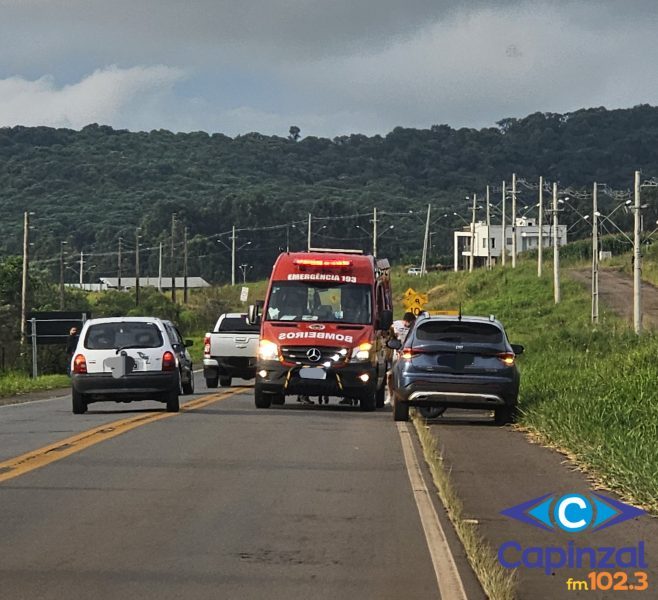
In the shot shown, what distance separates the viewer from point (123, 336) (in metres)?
23.8

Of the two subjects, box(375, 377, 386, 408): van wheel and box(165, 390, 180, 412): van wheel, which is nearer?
box(165, 390, 180, 412): van wheel

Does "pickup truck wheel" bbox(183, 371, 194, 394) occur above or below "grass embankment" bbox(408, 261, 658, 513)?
below

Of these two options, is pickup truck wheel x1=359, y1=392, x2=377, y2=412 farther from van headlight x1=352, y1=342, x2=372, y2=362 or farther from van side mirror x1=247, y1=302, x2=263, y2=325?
van side mirror x1=247, y1=302, x2=263, y2=325

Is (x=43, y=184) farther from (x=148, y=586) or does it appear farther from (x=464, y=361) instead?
(x=148, y=586)

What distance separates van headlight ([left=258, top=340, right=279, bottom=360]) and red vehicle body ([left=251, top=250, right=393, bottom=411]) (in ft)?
0.06

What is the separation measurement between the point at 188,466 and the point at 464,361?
7307 mm

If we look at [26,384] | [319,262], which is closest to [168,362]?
[319,262]

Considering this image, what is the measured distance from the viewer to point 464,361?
69.0 feet

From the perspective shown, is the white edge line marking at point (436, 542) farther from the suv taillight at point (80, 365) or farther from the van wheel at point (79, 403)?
the van wheel at point (79, 403)

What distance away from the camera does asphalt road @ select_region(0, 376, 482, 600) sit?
8484 millimetres

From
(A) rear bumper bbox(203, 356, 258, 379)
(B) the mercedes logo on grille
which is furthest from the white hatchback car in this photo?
(A) rear bumper bbox(203, 356, 258, 379)

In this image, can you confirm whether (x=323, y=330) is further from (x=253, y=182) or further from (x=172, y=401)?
(x=253, y=182)

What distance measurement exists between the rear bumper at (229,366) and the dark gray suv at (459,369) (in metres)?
14.0

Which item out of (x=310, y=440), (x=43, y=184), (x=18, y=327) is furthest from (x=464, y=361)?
(x=43, y=184)
